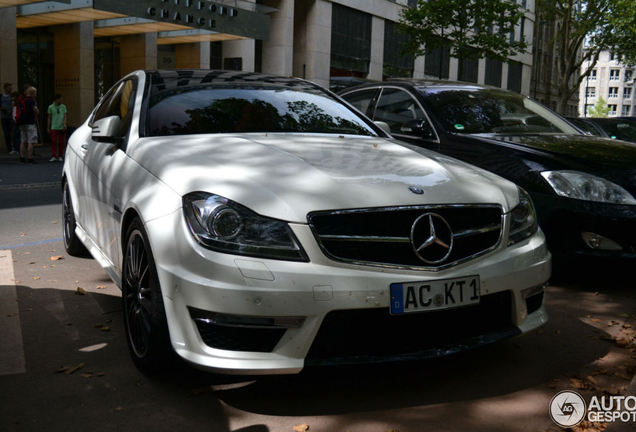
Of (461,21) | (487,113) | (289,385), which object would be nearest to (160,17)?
(461,21)

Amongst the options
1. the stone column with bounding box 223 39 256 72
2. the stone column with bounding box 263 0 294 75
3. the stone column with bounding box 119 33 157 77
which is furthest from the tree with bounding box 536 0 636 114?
the stone column with bounding box 119 33 157 77

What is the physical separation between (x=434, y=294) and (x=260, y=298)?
758 mm

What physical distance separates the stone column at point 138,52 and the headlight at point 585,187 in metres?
22.4

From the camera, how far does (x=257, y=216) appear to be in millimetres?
3092

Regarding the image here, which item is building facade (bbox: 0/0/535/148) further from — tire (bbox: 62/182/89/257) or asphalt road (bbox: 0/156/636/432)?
asphalt road (bbox: 0/156/636/432)

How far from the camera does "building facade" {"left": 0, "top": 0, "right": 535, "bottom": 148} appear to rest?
72.0ft

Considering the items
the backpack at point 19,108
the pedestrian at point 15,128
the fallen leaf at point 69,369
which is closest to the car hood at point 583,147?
the fallen leaf at point 69,369

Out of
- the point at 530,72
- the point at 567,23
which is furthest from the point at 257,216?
the point at 530,72

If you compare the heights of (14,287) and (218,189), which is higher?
(218,189)

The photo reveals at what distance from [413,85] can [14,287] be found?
390 cm

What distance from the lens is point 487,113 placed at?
21.7ft

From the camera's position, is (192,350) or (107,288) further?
(107,288)

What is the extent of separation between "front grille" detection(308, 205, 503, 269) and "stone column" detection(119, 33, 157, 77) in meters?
24.0

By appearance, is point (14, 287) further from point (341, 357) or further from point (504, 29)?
point (504, 29)
